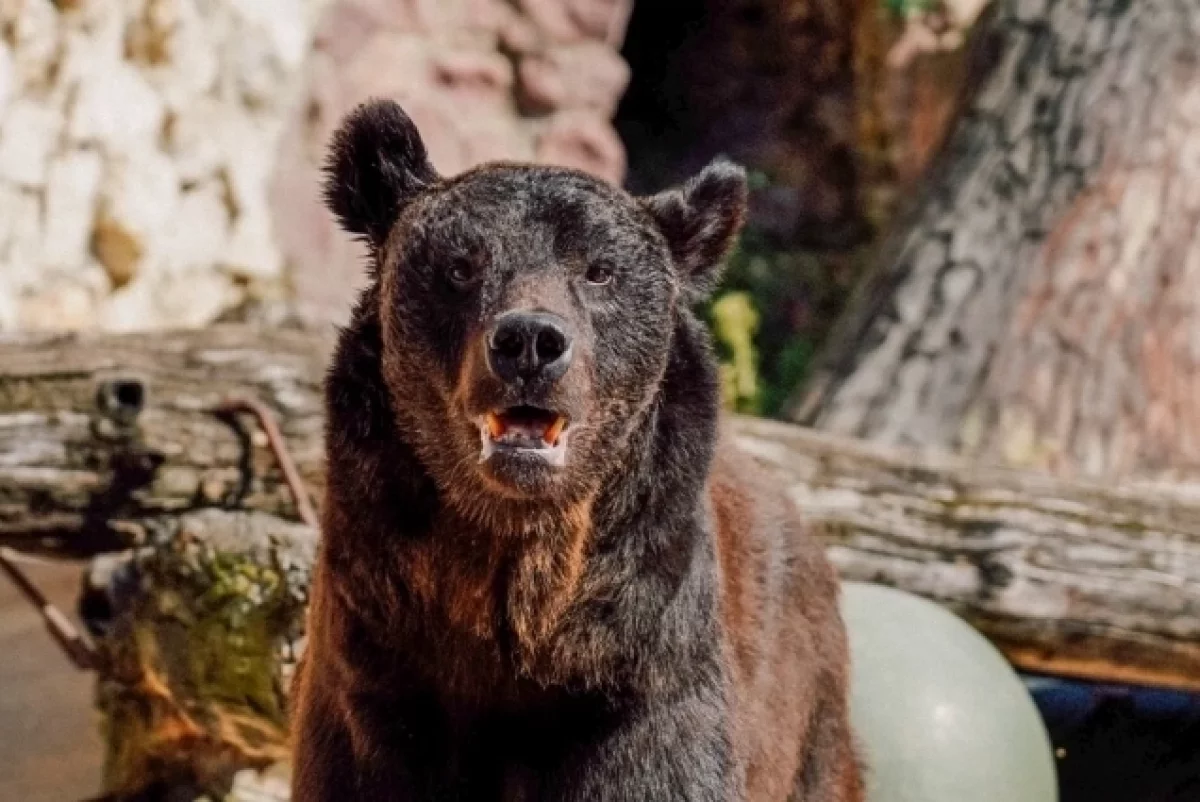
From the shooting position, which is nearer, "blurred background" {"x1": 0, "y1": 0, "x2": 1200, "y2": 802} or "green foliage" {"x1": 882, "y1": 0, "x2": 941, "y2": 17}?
"blurred background" {"x1": 0, "y1": 0, "x2": 1200, "y2": 802}

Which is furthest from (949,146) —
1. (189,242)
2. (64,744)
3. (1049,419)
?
(64,744)

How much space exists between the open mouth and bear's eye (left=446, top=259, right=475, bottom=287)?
0.19m

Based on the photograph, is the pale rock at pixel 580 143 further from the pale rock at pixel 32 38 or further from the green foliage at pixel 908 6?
the pale rock at pixel 32 38

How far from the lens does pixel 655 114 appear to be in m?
7.27

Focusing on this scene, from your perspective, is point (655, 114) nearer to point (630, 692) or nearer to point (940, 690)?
Result: point (940, 690)

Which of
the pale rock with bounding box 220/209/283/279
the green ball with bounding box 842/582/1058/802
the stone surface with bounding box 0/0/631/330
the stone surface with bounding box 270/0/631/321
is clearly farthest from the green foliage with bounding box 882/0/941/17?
the green ball with bounding box 842/582/1058/802

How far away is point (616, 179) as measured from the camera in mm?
6137

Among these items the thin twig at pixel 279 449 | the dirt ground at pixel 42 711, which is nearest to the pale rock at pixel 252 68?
the dirt ground at pixel 42 711

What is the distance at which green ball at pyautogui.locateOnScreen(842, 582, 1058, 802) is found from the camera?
2.99 m

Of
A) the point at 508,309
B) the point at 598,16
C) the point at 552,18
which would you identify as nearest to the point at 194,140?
the point at 552,18

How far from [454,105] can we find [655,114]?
1.98 metres

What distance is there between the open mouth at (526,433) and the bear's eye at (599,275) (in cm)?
21

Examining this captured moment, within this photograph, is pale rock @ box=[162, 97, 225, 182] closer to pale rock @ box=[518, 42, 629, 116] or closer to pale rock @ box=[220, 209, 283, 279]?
pale rock @ box=[220, 209, 283, 279]

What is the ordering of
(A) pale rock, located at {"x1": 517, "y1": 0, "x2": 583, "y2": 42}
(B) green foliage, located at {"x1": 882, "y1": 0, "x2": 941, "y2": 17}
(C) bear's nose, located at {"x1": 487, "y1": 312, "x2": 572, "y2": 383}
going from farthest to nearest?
(B) green foliage, located at {"x1": 882, "y1": 0, "x2": 941, "y2": 17}, (A) pale rock, located at {"x1": 517, "y1": 0, "x2": 583, "y2": 42}, (C) bear's nose, located at {"x1": 487, "y1": 312, "x2": 572, "y2": 383}
